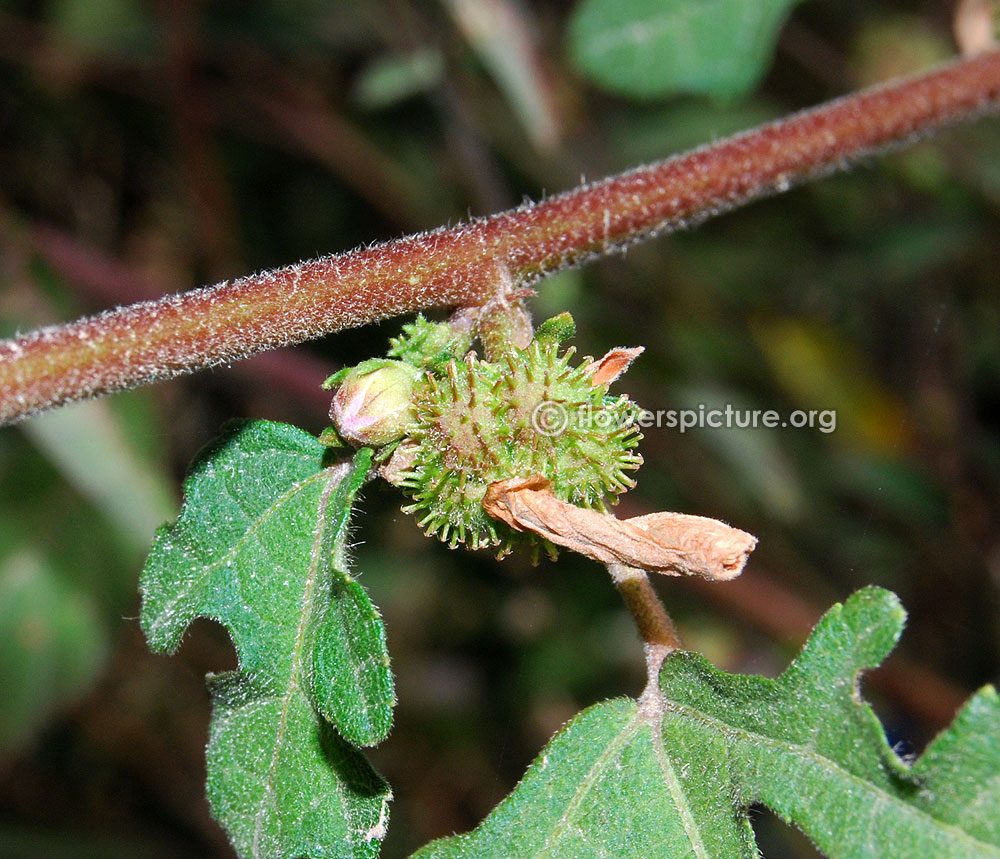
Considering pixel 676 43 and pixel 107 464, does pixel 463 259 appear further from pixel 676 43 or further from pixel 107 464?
pixel 107 464

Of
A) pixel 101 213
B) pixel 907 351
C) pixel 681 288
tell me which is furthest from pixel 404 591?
pixel 907 351

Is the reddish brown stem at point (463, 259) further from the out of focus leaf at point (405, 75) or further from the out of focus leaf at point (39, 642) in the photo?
the out of focus leaf at point (39, 642)

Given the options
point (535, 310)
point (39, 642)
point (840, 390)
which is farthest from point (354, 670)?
point (840, 390)

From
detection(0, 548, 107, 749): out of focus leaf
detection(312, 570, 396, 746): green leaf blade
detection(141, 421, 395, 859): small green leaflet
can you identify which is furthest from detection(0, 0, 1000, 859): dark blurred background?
detection(312, 570, 396, 746): green leaf blade

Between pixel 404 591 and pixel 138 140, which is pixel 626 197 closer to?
pixel 404 591

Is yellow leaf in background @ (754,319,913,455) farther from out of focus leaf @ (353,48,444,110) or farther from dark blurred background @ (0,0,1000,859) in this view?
out of focus leaf @ (353,48,444,110)

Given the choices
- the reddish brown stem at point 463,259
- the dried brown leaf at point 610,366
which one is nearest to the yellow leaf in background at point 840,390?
the reddish brown stem at point 463,259
